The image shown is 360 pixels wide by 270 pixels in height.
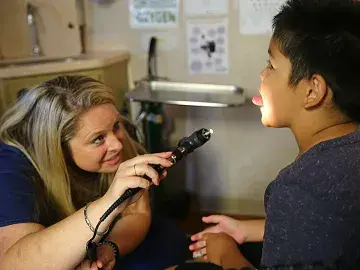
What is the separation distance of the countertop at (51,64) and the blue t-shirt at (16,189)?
654 millimetres

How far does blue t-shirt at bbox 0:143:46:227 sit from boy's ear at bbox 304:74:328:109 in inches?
26.4

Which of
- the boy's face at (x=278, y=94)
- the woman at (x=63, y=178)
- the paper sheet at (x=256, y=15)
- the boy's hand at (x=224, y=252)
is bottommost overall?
the boy's hand at (x=224, y=252)

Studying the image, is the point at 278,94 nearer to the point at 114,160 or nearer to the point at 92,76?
the point at 114,160

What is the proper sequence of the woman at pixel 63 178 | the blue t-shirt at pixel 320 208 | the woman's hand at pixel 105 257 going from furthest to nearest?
the woman's hand at pixel 105 257
the woman at pixel 63 178
the blue t-shirt at pixel 320 208

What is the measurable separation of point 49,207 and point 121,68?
3.69 ft

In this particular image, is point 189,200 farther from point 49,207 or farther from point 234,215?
point 49,207

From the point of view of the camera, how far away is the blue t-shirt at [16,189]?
106cm

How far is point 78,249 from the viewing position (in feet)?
3.16

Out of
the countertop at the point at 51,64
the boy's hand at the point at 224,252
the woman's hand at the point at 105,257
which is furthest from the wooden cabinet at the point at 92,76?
the boy's hand at the point at 224,252

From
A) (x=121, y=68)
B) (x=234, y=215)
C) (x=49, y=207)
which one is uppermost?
(x=121, y=68)

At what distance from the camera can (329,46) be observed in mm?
867

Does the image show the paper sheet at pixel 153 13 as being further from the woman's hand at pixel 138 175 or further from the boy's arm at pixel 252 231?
the woman's hand at pixel 138 175

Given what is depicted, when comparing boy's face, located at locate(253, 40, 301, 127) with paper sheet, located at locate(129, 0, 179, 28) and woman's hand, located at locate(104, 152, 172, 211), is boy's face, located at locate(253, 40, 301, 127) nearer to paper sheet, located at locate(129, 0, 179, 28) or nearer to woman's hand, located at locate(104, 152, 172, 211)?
woman's hand, located at locate(104, 152, 172, 211)

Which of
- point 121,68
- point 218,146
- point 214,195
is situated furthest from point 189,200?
point 121,68
